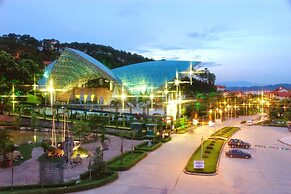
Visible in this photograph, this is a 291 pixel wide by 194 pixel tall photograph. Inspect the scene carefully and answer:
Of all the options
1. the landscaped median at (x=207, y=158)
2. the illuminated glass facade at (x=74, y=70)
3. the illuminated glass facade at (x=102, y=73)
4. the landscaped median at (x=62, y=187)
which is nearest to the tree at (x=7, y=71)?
the illuminated glass facade at (x=74, y=70)

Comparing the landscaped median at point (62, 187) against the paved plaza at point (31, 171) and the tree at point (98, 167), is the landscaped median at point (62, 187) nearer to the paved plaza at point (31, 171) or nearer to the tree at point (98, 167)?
the tree at point (98, 167)

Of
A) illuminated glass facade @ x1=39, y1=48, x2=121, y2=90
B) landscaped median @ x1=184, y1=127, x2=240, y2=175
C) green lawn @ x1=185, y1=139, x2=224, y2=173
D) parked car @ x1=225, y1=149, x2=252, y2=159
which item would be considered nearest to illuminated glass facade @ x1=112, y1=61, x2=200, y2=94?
illuminated glass facade @ x1=39, y1=48, x2=121, y2=90

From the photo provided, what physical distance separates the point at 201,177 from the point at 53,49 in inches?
4782

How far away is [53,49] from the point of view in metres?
136

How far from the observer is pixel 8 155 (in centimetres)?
2425

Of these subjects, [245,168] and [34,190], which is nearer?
[34,190]

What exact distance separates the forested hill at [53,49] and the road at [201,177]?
8266cm

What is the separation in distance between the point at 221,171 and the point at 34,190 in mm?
11980

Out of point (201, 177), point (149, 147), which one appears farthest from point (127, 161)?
point (149, 147)

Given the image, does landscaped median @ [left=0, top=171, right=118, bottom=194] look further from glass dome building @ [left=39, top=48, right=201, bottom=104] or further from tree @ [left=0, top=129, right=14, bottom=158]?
glass dome building @ [left=39, top=48, right=201, bottom=104]

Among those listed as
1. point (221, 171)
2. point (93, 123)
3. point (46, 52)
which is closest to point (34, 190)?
point (221, 171)

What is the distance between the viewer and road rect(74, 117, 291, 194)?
64.5 ft

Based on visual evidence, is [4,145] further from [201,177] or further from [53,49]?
[53,49]

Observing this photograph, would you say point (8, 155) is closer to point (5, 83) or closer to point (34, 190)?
point (34, 190)
